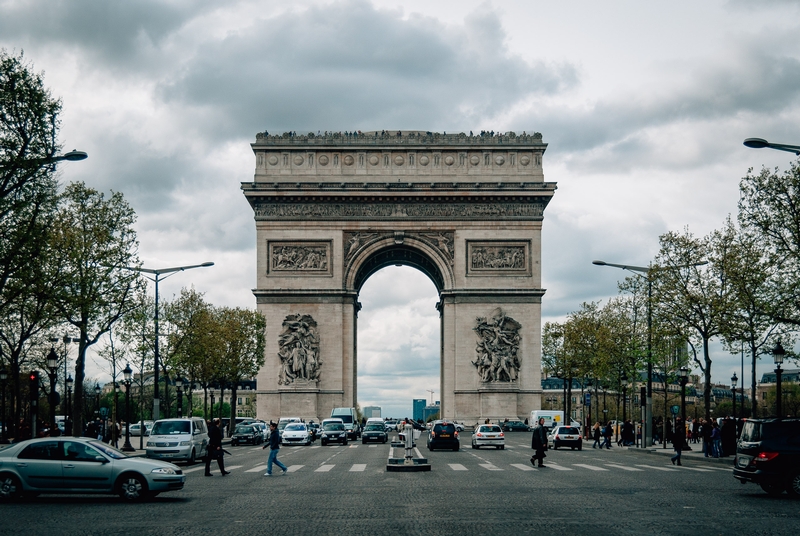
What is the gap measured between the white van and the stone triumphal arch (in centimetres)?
3632

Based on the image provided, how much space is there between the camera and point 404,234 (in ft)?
262

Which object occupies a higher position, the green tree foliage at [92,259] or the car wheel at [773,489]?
the green tree foliage at [92,259]

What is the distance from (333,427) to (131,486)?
128ft

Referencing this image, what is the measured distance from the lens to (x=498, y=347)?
257ft

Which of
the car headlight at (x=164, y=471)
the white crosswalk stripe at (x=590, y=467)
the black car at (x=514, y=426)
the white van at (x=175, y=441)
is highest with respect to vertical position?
the car headlight at (x=164, y=471)

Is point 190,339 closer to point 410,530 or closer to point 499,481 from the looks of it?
point 499,481

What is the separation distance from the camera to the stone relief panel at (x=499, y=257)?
80.0 meters

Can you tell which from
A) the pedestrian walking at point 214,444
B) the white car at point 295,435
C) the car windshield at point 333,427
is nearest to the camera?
the pedestrian walking at point 214,444

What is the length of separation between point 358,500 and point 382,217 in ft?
186

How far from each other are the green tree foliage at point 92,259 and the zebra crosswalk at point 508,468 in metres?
10.1

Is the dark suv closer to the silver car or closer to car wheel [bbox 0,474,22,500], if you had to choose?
the silver car

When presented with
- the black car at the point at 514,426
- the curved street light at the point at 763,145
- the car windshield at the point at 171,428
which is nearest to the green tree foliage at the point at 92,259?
the car windshield at the point at 171,428

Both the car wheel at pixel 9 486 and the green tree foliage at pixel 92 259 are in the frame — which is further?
the green tree foliage at pixel 92 259

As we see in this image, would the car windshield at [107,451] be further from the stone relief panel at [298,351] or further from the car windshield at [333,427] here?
the stone relief panel at [298,351]
